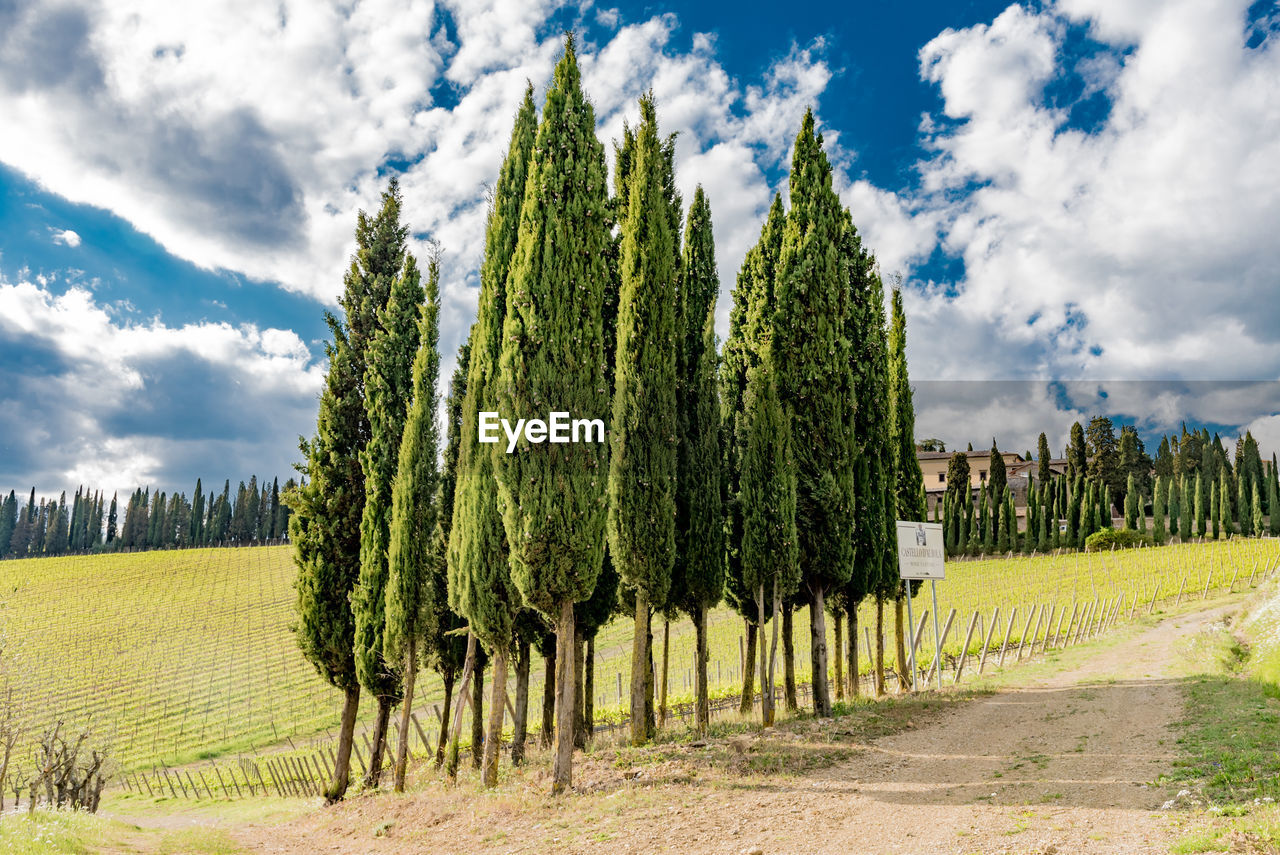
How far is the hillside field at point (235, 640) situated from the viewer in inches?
1139

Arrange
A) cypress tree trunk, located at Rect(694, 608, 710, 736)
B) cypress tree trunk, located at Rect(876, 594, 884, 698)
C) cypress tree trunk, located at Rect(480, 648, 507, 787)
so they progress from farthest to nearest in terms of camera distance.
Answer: cypress tree trunk, located at Rect(876, 594, 884, 698) < cypress tree trunk, located at Rect(694, 608, 710, 736) < cypress tree trunk, located at Rect(480, 648, 507, 787)

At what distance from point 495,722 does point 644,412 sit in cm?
540

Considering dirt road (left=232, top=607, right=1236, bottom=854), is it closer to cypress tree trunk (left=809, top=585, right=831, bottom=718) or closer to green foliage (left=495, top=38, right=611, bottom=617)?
cypress tree trunk (left=809, top=585, right=831, bottom=718)

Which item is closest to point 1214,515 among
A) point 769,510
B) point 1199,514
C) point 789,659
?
point 1199,514

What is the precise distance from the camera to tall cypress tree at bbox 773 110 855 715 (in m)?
15.0

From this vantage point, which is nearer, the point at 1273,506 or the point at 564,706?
the point at 564,706

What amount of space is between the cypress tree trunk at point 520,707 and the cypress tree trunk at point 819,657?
217 inches

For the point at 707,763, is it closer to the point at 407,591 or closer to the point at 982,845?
the point at 982,845

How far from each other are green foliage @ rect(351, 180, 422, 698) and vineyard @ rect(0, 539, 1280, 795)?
4.63 metres

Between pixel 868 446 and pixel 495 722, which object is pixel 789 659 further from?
pixel 495 722

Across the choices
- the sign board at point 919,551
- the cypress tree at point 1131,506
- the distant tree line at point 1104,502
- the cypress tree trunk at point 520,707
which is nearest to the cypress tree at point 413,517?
the cypress tree trunk at point 520,707

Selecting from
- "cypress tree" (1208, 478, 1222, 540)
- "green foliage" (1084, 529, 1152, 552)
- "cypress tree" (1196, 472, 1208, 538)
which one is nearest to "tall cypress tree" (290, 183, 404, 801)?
"green foliage" (1084, 529, 1152, 552)

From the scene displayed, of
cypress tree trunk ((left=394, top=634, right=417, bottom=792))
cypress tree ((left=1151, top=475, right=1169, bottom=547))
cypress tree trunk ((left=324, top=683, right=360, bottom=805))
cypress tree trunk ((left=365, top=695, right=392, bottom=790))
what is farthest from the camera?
cypress tree ((left=1151, top=475, right=1169, bottom=547))

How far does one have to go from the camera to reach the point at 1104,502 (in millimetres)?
66188
